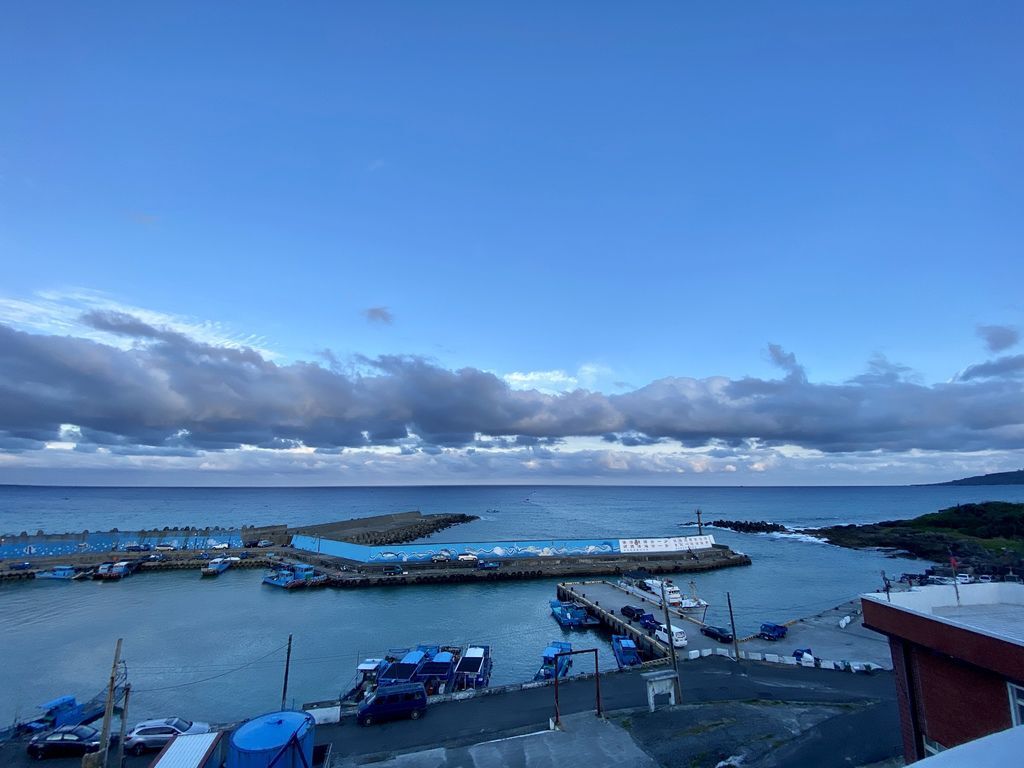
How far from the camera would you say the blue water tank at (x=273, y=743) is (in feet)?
51.6

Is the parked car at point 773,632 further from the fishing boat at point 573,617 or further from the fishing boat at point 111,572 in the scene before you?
the fishing boat at point 111,572

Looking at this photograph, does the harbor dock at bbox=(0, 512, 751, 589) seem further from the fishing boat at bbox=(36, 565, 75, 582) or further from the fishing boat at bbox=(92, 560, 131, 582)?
the fishing boat at bbox=(92, 560, 131, 582)

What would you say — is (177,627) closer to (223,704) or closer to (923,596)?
(223,704)

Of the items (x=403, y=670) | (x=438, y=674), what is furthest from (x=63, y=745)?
(x=438, y=674)

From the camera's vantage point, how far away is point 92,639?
43594mm

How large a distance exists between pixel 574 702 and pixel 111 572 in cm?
6861

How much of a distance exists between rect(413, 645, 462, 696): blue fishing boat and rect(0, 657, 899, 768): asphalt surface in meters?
4.82

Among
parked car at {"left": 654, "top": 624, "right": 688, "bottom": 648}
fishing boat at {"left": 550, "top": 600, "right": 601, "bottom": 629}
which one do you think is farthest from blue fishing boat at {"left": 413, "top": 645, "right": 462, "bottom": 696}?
fishing boat at {"left": 550, "top": 600, "right": 601, "bottom": 629}

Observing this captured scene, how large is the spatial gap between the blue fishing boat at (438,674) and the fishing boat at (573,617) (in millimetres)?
15718

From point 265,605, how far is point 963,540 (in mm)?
107932

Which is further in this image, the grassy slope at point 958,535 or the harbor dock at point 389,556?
the grassy slope at point 958,535

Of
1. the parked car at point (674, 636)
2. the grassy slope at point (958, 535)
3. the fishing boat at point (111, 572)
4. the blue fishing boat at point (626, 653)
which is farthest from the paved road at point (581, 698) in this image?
the fishing boat at point (111, 572)

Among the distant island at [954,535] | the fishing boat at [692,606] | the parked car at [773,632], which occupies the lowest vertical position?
the distant island at [954,535]

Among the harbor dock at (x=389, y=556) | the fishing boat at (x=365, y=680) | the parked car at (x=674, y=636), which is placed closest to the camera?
the fishing boat at (x=365, y=680)
